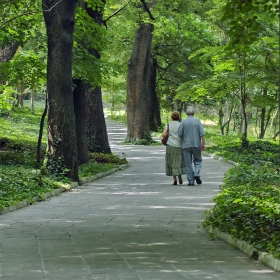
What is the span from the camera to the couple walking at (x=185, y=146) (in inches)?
672

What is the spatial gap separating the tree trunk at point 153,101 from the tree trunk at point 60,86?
27.9 m

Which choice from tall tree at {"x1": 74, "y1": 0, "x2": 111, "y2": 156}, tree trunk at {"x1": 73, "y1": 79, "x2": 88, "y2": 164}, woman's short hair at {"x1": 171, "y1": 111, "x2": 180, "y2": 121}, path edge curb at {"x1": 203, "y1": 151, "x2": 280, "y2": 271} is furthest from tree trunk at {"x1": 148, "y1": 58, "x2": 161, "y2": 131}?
path edge curb at {"x1": 203, "y1": 151, "x2": 280, "y2": 271}

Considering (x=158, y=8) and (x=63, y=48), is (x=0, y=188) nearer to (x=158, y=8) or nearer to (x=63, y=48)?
(x=63, y=48)

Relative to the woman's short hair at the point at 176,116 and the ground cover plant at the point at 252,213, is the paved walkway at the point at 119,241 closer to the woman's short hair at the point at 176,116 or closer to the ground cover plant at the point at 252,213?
the ground cover plant at the point at 252,213

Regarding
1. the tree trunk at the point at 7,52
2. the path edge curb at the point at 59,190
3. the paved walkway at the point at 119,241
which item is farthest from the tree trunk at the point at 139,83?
the paved walkway at the point at 119,241

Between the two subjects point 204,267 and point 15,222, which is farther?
point 15,222

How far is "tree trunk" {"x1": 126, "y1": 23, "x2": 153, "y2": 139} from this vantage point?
35906 mm

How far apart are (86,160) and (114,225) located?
11.5 metres

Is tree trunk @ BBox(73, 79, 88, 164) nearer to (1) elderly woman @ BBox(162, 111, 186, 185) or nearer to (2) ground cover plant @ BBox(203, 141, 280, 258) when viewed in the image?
(1) elderly woman @ BBox(162, 111, 186, 185)

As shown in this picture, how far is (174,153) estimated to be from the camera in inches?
684

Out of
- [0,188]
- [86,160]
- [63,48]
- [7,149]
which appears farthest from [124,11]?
[0,188]

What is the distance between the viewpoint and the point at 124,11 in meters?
30.9

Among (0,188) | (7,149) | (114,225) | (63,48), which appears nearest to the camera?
(114,225)

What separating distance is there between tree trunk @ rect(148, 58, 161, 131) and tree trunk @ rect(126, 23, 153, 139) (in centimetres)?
729
